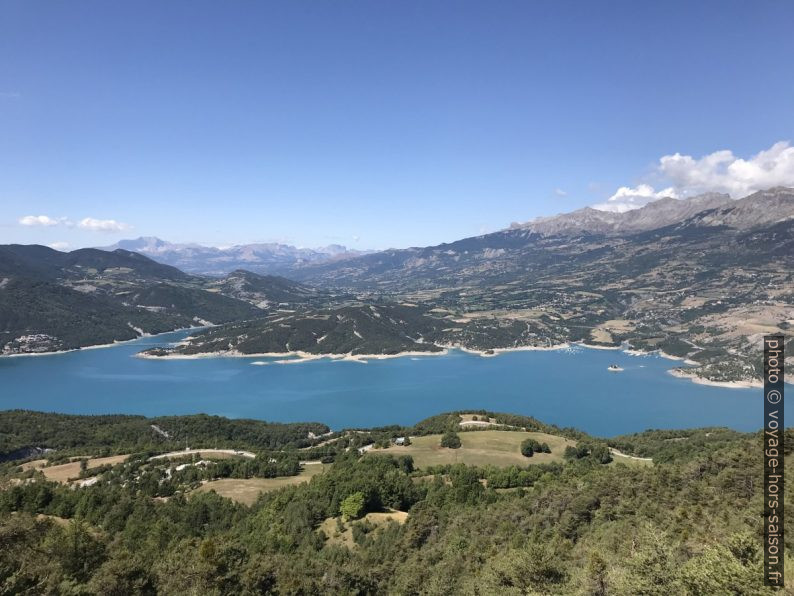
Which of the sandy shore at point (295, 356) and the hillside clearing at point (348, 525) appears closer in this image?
the hillside clearing at point (348, 525)

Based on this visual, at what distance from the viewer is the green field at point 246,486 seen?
4622 centimetres

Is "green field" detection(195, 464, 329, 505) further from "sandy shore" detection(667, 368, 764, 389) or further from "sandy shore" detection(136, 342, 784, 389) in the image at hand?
"sandy shore" detection(667, 368, 764, 389)

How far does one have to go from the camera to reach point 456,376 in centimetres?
14550

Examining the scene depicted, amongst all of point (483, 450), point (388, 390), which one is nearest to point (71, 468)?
point (483, 450)

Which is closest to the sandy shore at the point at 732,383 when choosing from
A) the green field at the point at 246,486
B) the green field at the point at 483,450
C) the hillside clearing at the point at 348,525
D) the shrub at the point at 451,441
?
the green field at the point at 483,450

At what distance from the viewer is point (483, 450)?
201 feet

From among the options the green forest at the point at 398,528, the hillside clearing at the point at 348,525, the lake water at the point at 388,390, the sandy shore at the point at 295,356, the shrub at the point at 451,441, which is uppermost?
the green forest at the point at 398,528

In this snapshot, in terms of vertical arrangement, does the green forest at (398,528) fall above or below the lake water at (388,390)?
above

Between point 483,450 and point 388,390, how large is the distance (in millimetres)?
70139

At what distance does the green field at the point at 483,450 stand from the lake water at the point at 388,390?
35708mm

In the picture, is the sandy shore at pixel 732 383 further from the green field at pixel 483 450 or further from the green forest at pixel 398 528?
the green field at pixel 483 450

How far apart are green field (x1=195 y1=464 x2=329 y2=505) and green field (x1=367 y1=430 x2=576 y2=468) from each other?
12.0 meters

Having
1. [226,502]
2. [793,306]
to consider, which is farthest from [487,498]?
[793,306]

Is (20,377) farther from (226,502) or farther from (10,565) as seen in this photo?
(10,565)
